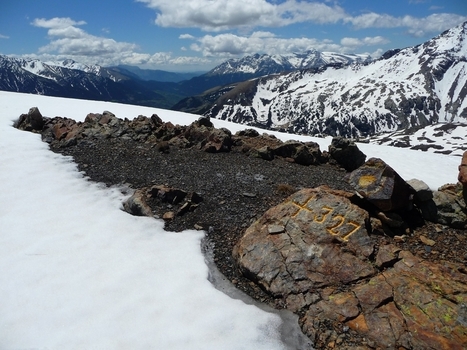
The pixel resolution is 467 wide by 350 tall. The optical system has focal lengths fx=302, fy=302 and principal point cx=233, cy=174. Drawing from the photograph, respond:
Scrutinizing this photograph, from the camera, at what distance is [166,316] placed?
29.7 feet

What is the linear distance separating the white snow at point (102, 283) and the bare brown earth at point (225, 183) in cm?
99

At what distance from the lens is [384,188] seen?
12.5 metres

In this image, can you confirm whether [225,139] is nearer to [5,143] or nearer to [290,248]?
[290,248]

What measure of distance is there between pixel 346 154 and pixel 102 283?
1903cm

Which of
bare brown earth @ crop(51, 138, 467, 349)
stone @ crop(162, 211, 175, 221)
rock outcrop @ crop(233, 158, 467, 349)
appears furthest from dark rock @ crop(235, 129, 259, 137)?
rock outcrop @ crop(233, 158, 467, 349)

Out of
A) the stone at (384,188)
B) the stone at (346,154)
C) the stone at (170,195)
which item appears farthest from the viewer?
the stone at (346,154)

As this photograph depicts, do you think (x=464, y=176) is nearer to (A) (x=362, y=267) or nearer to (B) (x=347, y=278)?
(A) (x=362, y=267)

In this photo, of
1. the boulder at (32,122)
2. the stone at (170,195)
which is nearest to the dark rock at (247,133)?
the stone at (170,195)

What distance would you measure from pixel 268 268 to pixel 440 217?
820cm

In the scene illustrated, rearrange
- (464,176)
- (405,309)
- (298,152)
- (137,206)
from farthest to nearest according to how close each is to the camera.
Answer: (298,152)
(137,206)
(464,176)
(405,309)

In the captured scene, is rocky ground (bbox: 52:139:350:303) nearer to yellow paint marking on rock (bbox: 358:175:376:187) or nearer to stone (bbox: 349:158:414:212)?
yellow paint marking on rock (bbox: 358:175:376:187)

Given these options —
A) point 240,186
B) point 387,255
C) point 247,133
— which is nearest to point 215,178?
point 240,186

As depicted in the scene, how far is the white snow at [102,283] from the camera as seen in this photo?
27.7 feet

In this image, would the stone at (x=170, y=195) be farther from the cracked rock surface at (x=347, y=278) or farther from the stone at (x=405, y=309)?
the stone at (x=405, y=309)
